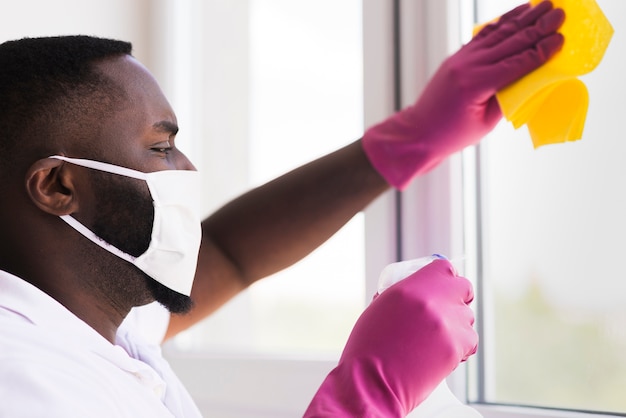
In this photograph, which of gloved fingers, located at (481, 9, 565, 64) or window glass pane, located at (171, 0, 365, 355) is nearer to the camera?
gloved fingers, located at (481, 9, 565, 64)

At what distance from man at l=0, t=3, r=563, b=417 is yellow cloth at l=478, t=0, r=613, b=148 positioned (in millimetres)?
22

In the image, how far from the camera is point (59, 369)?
871 millimetres

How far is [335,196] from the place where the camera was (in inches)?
49.5

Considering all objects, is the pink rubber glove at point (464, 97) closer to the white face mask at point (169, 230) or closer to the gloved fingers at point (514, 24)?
the gloved fingers at point (514, 24)

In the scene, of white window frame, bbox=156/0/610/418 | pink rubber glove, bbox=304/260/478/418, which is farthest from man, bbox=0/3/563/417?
white window frame, bbox=156/0/610/418

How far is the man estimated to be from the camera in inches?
35.9

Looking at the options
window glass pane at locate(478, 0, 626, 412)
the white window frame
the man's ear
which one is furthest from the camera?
the white window frame

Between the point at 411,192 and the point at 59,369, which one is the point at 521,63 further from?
the point at 59,369

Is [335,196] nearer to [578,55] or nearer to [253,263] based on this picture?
[253,263]

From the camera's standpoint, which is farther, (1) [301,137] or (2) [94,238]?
(1) [301,137]

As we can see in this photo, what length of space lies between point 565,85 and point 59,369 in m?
0.76

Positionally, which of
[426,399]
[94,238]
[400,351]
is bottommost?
[426,399]

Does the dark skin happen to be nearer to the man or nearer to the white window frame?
the man

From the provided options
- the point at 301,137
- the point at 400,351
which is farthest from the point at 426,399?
the point at 301,137
